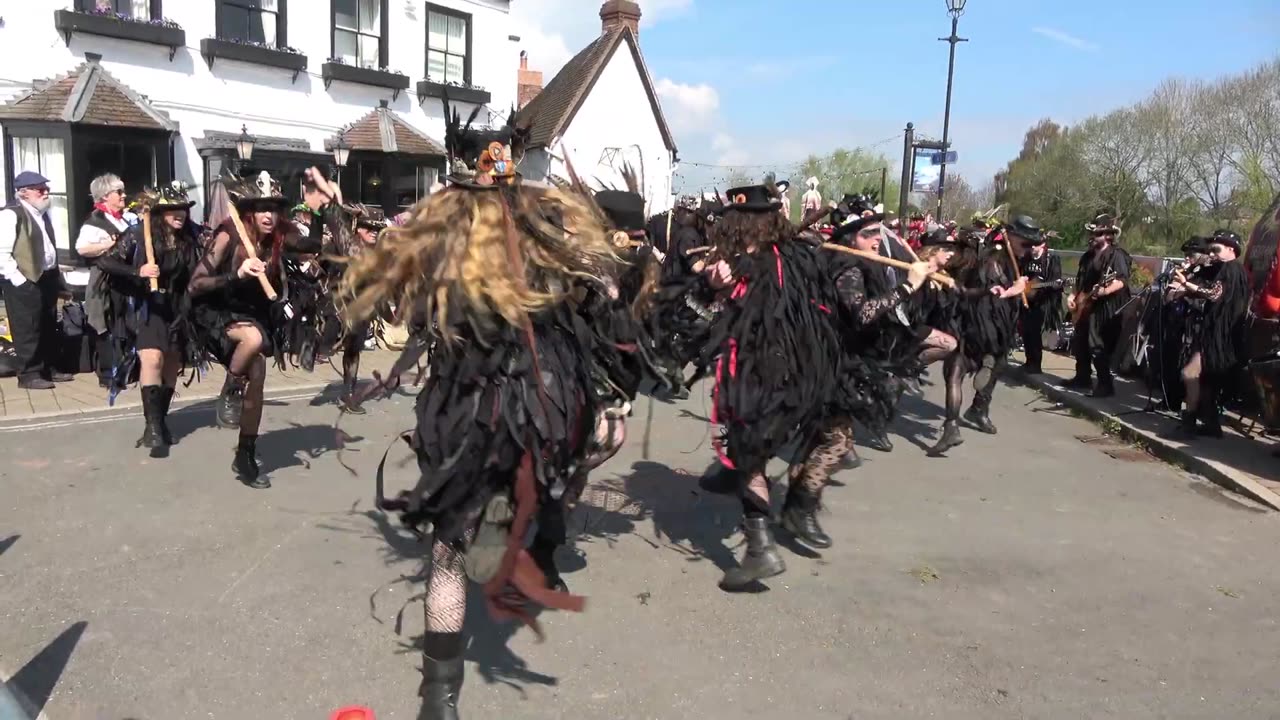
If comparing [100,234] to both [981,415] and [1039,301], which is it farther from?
[1039,301]

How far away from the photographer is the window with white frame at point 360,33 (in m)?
15.8

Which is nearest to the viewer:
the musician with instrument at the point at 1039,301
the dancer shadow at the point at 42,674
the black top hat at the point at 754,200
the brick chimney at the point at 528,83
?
the dancer shadow at the point at 42,674

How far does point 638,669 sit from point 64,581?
2630 millimetres

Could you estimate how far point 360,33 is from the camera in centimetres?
1605

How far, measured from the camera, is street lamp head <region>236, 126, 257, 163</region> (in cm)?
1328

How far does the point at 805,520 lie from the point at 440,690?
2.39 meters

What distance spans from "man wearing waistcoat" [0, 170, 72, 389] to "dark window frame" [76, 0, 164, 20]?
613cm

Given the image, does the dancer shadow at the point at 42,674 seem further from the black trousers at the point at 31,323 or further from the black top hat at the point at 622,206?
the black trousers at the point at 31,323

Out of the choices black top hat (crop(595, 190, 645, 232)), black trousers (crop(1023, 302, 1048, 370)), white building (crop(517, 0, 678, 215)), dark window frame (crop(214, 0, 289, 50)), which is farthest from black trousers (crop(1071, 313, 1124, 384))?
dark window frame (crop(214, 0, 289, 50))

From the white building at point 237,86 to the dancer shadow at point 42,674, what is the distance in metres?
9.32

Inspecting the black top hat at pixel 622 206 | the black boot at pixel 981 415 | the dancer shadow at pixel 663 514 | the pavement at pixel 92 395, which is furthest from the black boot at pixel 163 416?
the black boot at pixel 981 415

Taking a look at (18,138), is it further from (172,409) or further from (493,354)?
(493,354)

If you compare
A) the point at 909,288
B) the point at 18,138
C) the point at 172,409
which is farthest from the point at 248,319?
the point at 18,138

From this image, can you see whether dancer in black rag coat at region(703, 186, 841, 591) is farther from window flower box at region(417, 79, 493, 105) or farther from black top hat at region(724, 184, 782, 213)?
window flower box at region(417, 79, 493, 105)
